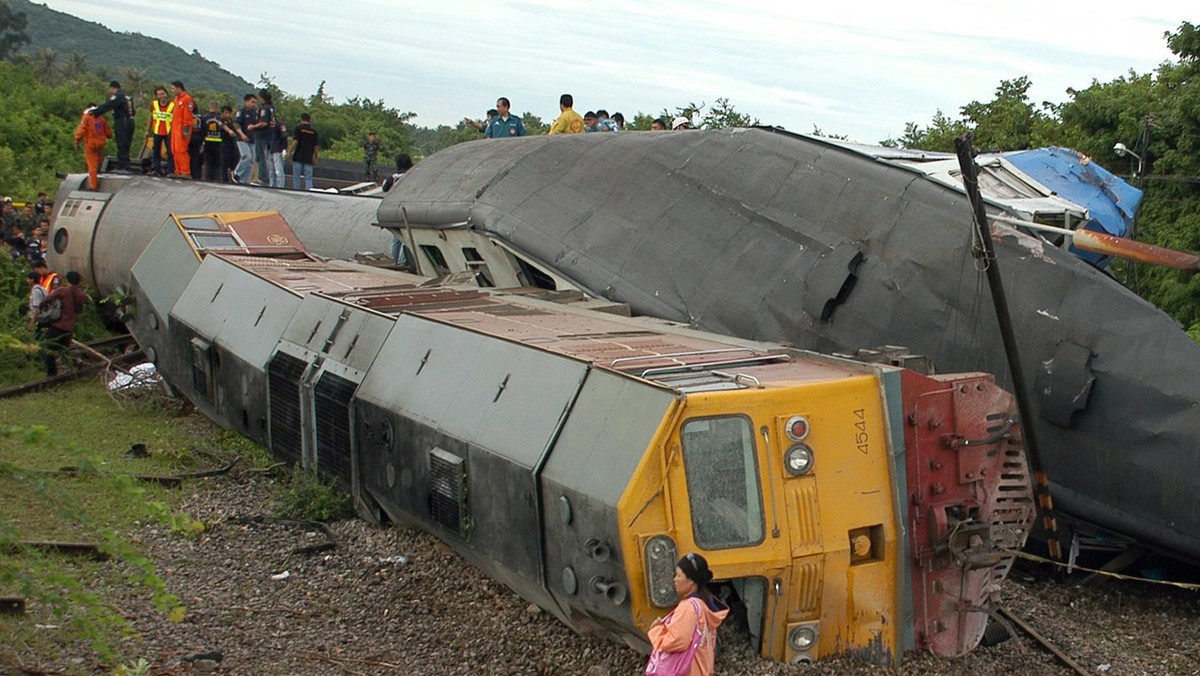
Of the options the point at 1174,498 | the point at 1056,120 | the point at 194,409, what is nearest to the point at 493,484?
the point at 1174,498

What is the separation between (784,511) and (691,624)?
2.85 feet

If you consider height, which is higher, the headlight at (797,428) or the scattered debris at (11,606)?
the headlight at (797,428)

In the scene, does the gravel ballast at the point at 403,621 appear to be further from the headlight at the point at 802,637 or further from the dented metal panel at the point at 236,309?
the dented metal panel at the point at 236,309

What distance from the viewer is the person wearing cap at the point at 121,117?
20766 mm

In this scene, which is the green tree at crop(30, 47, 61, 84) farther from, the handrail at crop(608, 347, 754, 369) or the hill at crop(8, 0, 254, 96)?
the handrail at crop(608, 347, 754, 369)

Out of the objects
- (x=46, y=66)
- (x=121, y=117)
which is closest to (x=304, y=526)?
(x=121, y=117)

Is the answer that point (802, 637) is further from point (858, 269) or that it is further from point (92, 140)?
point (92, 140)

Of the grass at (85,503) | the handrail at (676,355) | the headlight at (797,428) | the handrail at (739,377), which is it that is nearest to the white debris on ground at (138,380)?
the grass at (85,503)

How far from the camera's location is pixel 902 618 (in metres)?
6.71

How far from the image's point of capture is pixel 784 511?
6332 mm

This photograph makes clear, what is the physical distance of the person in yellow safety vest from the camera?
2156cm

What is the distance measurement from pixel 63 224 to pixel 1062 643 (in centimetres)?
1713

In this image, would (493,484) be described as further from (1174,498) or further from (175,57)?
(175,57)

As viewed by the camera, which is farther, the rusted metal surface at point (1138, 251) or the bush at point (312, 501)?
the bush at point (312, 501)
